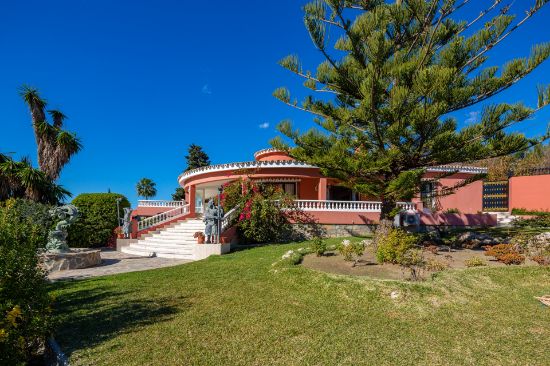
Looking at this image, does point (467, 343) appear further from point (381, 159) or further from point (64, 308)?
point (64, 308)

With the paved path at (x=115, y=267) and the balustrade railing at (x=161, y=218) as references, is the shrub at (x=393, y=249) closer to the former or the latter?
the paved path at (x=115, y=267)

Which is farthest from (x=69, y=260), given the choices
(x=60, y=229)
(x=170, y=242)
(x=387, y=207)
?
(x=387, y=207)

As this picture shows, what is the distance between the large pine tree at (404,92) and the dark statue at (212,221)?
3725 millimetres

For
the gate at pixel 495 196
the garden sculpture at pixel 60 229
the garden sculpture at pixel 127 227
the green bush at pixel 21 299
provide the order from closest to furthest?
the green bush at pixel 21 299 → the garden sculpture at pixel 60 229 → the garden sculpture at pixel 127 227 → the gate at pixel 495 196

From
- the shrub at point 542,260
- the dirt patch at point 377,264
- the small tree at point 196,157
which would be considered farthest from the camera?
the small tree at point 196,157

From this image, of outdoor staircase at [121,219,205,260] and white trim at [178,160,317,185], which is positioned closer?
outdoor staircase at [121,219,205,260]

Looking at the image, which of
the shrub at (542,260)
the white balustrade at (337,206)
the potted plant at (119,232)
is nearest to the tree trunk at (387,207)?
the shrub at (542,260)

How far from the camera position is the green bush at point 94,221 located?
15953mm

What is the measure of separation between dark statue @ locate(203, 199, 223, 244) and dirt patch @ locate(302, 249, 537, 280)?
416cm

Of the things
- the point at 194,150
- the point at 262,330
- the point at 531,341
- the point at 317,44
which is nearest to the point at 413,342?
the point at 531,341

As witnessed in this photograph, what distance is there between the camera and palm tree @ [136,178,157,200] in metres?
45.3

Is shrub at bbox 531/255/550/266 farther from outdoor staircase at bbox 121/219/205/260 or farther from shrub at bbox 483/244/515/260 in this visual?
outdoor staircase at bbox 121/219/205/260

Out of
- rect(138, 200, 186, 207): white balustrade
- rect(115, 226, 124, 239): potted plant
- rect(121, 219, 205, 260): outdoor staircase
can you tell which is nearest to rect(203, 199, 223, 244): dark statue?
rect(121, 219, 205, 260): outdoor staircase

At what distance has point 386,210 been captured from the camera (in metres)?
9.51
